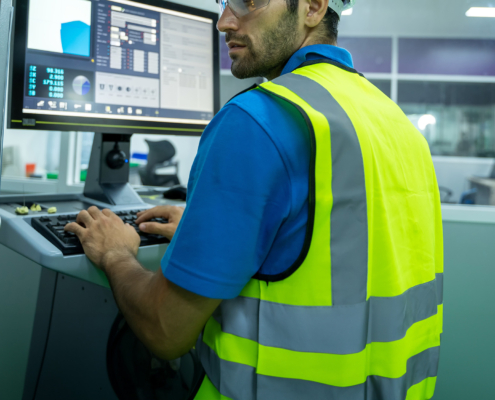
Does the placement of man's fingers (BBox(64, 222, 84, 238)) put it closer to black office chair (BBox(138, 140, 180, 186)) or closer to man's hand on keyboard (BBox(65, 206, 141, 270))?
man's hand on keyboard (BBox(65, 206, 141, 270))

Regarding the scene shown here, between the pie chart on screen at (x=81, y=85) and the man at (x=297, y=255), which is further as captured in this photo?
the pie chart on screen at (x=81, y=85)

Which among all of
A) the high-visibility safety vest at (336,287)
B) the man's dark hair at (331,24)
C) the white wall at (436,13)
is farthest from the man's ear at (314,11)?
the white wall at (436,13)

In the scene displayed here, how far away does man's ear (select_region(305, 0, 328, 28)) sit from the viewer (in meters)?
0.75

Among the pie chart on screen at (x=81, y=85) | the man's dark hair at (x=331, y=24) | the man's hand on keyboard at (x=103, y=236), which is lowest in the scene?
the man's hand on keyboard at (x=103, y=236)

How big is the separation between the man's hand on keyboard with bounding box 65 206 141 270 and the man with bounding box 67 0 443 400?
0.25 feet

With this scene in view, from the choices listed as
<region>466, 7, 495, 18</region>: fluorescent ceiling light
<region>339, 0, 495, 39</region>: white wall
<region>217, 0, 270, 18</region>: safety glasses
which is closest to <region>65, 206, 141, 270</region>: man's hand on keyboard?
<region>217, 0, 270, 18</region>: safety glasses

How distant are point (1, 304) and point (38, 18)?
1.10 metres

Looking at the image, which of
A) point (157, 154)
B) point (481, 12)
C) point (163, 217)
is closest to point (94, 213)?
point (163, 217)

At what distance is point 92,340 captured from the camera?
1.19 m

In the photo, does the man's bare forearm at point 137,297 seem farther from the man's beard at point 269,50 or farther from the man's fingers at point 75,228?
the man's beard at point 269,50

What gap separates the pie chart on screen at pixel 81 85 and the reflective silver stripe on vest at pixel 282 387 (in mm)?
788

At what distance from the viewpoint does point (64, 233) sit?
2.56ft

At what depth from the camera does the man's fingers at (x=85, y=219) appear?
823 mm

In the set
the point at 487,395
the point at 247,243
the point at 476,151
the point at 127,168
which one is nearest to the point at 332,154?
the point at 247,243
